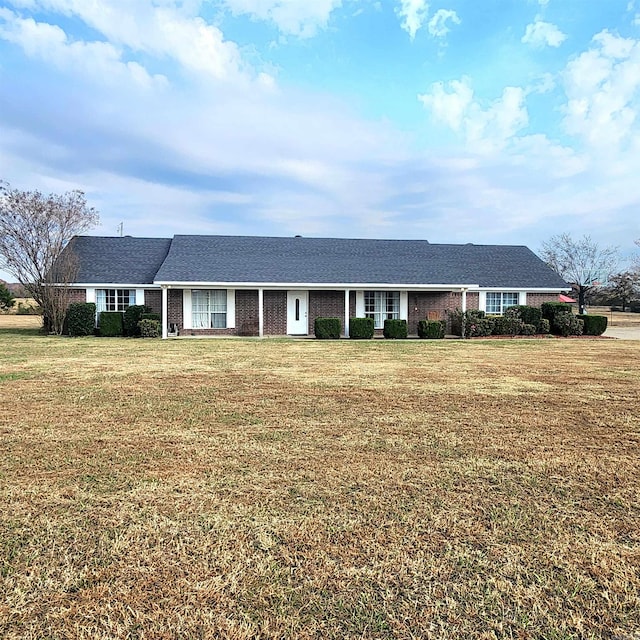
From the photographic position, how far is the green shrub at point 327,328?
1947cm

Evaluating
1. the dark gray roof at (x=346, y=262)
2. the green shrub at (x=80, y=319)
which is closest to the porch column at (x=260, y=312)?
the dark gray roof at (x=346, y=262)

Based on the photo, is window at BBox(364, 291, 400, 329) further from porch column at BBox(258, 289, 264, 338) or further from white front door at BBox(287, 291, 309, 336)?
porch column at BBox(258, 289, 264, 338)

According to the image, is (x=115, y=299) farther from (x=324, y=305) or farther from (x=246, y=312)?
(x=324, y=305)

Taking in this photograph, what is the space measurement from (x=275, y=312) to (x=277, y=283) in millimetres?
1912

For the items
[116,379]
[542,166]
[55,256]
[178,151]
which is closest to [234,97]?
[178,151]

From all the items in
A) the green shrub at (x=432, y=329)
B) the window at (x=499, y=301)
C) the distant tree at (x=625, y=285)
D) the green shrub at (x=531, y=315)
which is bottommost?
the green shrub at (x=432, y=329)

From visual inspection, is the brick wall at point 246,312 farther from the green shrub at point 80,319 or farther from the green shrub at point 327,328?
the green shrub at point 80,319

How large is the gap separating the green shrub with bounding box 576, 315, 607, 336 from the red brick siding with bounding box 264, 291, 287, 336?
14.1 m

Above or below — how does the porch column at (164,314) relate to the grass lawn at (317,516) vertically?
above

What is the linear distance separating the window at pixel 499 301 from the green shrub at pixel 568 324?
2895 mm

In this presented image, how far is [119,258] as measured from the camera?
22922mm

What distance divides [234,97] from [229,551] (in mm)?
19184

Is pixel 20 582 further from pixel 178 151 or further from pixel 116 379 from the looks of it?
pixel 178 151

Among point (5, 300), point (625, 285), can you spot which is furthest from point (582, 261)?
point (5, 300)
